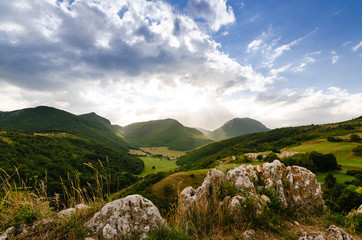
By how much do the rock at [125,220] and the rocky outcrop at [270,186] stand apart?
1496 millimetres

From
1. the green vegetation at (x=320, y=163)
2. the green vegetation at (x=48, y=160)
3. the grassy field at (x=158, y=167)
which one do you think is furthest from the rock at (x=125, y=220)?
the grassy field at (x=158, y=167)

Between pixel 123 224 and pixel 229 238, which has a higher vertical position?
pixel 123 224

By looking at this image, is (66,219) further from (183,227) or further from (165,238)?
(183,227)

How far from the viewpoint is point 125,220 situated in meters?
4.07

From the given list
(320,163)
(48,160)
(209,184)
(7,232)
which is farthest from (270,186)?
(48,160)

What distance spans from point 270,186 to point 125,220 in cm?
591

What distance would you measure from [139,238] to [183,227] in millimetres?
1291

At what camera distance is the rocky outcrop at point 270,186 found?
18.4 feet

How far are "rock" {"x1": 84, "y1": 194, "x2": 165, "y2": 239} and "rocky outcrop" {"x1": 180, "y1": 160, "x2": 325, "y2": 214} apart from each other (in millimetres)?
1496

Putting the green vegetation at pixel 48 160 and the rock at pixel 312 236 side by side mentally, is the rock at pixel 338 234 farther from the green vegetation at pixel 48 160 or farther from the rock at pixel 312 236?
the green vegetation at pixel 48 160

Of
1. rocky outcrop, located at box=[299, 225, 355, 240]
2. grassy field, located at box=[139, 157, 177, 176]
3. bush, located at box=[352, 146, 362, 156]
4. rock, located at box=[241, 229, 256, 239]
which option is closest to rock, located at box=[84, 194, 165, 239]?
rock, located at box=[241, 229, 256, 239]

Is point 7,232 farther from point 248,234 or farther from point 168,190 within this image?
point 168,190

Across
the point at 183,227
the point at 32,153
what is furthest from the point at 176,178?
the point at 32,153

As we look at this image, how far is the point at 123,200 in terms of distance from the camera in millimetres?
4516
